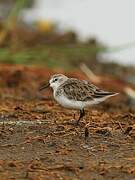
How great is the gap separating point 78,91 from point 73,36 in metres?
9.54

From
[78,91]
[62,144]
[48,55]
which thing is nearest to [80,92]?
[78,91]

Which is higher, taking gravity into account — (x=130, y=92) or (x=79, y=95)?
(x=130, y=92)

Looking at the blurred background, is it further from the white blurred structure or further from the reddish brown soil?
the reddish brown soil

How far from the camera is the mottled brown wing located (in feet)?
24.4

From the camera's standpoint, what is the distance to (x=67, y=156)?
6098 millimetres

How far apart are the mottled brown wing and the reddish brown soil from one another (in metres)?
0.24

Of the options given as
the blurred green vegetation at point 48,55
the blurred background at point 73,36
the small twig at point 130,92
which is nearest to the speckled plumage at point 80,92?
the small twig at point 130,92

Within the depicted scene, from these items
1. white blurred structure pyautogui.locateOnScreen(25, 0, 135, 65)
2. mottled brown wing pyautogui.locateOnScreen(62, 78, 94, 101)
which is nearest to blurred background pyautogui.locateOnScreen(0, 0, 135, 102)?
white blurred structure pyautogui.locateOnScreen(25, 0, 135, 65)

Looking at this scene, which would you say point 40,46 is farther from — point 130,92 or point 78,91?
point 78,91

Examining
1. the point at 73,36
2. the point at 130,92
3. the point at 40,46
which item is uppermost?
the point at 73,36

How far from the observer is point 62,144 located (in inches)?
252

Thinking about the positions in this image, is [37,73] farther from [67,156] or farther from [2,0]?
[2,0]

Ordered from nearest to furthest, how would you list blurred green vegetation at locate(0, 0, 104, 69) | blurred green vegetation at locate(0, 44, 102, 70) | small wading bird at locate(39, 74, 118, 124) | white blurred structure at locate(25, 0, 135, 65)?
small wading bird at locate(39, 74, 118, 124) → blurred green vegetation at locate(0, 44, 102, 70) → blurred green vegetation at locate(0, 0, 104, 69) → white blurred structure at locate(25, 0, 135, 65)

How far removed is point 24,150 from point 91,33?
1247 cm
